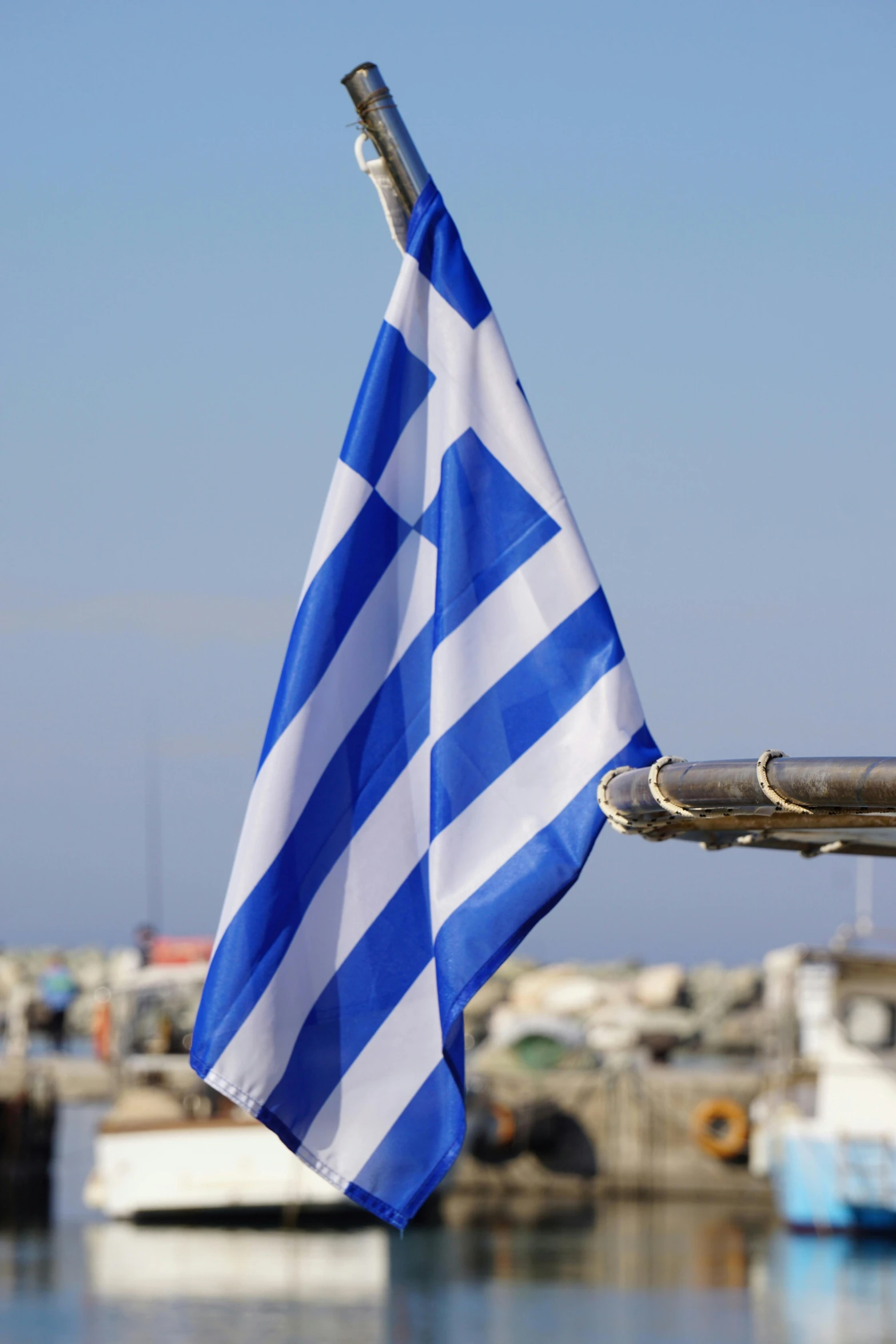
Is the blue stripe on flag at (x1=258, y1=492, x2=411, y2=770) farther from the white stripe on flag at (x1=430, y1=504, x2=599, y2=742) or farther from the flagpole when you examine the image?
the flagpole

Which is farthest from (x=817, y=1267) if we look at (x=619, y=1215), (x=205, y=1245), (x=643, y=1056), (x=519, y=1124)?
(x=643, y=1056)

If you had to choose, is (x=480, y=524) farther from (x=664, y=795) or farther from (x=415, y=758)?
(x=664, y=795)

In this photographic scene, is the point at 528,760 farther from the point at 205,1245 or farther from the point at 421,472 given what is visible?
the point at 205,1245

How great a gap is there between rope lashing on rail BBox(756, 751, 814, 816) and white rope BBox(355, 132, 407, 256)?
232cm

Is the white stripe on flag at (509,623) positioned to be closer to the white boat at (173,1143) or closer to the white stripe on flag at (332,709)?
the white stripe on flag at (332,709)

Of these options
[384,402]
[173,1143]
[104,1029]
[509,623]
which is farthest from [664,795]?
[104,1029]

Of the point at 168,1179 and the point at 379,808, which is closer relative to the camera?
the point at 379,808

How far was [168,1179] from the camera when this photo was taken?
31.7m

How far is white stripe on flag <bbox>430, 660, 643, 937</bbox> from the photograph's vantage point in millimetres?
5238

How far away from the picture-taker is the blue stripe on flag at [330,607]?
5.34 m

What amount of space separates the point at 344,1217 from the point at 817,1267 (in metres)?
8.71

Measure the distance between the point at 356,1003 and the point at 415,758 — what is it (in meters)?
0.75

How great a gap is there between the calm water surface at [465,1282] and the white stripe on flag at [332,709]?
21524 millimetres

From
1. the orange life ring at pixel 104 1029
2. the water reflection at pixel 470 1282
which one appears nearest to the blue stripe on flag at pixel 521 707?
the water reflection at pixel 470 1282
